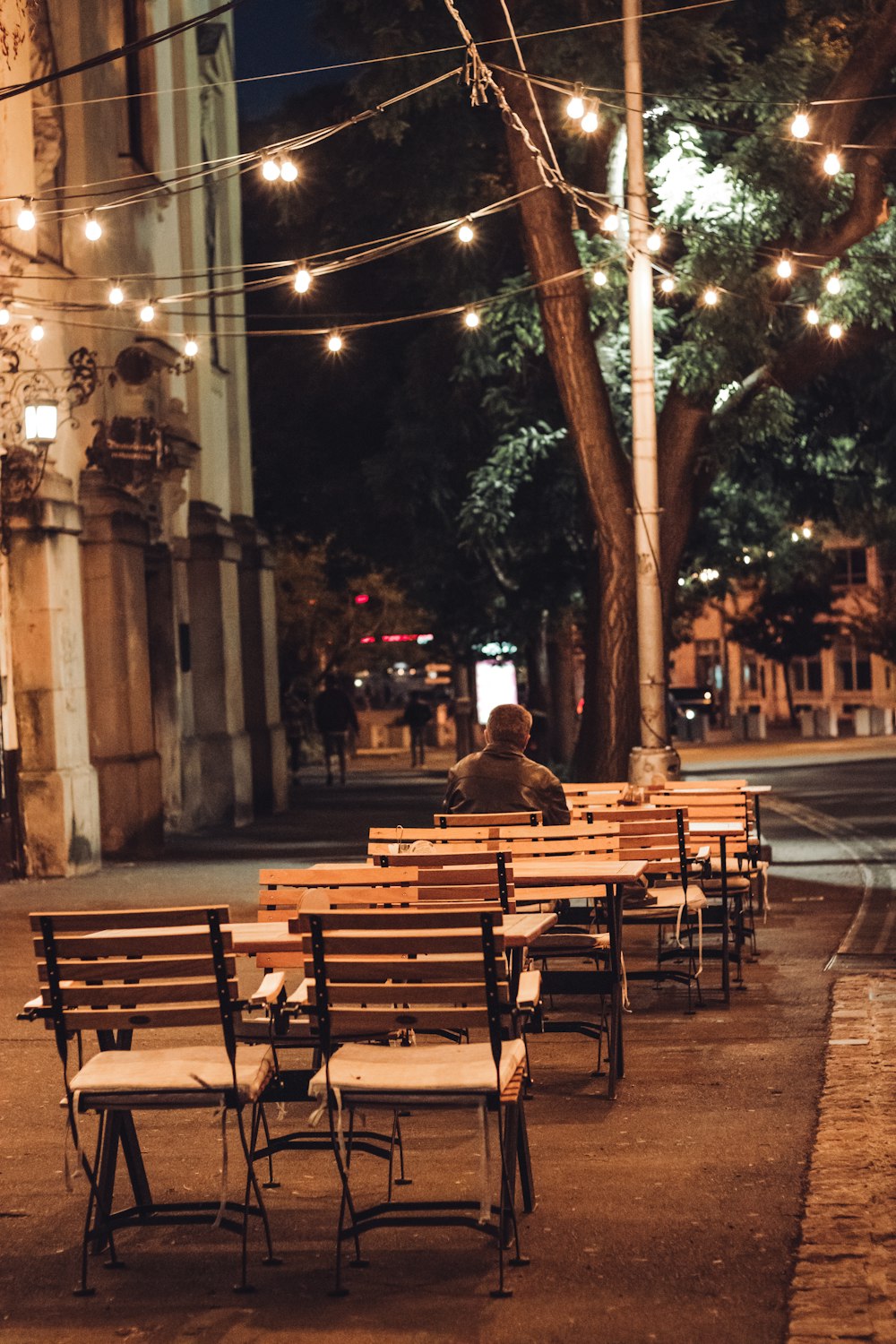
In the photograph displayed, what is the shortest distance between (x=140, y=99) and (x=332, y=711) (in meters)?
14.0

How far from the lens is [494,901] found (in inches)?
299

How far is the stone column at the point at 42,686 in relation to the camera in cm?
1842

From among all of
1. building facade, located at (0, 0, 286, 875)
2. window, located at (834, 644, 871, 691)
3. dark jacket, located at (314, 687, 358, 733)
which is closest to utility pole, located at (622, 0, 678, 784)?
building facade, located at (0, 0, 286, 875)

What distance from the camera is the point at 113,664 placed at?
20.2 meters

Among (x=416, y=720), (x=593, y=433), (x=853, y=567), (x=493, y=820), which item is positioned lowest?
(x=493, y=820)

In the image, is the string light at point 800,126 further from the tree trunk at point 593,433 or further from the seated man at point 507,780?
the seated man at point 507,780

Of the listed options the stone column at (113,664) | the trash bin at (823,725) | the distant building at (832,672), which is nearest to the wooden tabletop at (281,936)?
the stone column at (113,664)

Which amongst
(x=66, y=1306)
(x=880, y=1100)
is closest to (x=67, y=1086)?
(x=66, y=1306)

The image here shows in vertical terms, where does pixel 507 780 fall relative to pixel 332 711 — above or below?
below

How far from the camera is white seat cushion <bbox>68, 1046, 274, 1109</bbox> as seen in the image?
19.7 ft

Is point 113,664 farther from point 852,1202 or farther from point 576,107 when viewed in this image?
point 852,1202

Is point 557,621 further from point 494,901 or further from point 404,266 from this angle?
point 494,901

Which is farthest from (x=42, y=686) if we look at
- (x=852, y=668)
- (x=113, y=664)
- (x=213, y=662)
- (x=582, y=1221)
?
(x=852, y=668)

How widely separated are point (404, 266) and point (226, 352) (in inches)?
120
